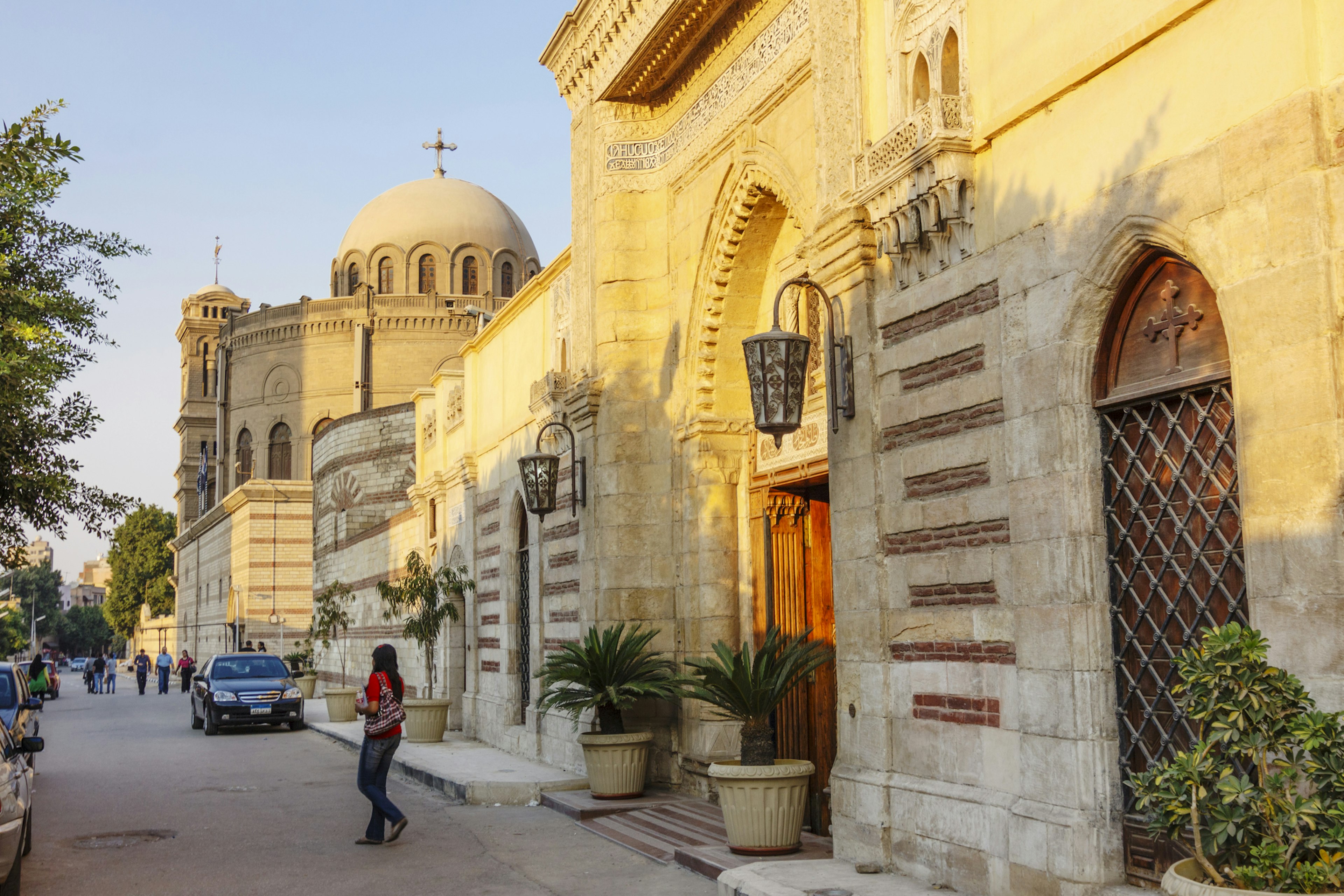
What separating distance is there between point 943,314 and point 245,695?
1792 cm

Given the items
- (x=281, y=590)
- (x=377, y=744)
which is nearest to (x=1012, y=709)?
(x=377, y=744)

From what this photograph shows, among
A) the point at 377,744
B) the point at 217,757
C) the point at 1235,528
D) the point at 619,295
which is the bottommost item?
the point at 217,757

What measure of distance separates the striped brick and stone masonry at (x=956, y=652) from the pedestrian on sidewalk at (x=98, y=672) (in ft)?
142

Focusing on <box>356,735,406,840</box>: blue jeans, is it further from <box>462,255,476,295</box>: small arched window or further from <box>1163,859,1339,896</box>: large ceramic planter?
<box>462,255,476,295</box>: small arched window

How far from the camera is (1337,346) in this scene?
4.62 metres

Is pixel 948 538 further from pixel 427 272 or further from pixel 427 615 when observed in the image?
pixel 427 272

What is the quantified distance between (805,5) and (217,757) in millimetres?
13462

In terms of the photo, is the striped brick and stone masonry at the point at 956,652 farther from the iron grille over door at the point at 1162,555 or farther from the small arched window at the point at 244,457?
the small arched window at the point at 244,457

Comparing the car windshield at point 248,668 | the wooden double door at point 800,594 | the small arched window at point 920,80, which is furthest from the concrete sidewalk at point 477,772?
the small arched window at point 920,80

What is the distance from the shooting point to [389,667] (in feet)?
32.6

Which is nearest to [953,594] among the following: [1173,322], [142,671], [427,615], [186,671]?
[1173,322]

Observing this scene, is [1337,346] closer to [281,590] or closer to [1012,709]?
[1012,709]

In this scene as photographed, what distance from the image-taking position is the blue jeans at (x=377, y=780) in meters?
9.54

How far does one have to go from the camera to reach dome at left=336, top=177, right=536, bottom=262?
51.2 metres
